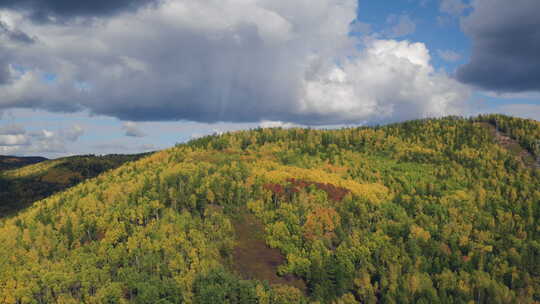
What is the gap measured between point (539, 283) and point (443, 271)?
53.6 metres

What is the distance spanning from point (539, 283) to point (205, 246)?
16892 cm

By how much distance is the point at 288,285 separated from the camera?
17912 centimetres

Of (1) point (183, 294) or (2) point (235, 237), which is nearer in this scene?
(1) point (183, 294)

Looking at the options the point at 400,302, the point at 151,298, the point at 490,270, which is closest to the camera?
the point at 151,298

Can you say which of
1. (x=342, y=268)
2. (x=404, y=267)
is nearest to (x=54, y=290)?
(x=342, y=268)

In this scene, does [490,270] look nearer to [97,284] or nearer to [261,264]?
[261,264]

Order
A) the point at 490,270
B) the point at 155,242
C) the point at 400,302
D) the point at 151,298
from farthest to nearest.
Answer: the point at 490,270, the point at 155,242, the point at 400,302, the point at 151,298

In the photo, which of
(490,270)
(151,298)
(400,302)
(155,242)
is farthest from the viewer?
(490,270)

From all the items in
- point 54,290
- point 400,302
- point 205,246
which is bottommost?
point 400,302

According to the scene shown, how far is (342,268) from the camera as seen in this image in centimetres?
18688

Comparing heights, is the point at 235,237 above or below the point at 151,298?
above

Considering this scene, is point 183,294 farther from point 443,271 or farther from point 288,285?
point 443,271

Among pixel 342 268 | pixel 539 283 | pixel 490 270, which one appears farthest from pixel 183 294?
pixel 539 283

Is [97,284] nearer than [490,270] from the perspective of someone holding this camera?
Yes
